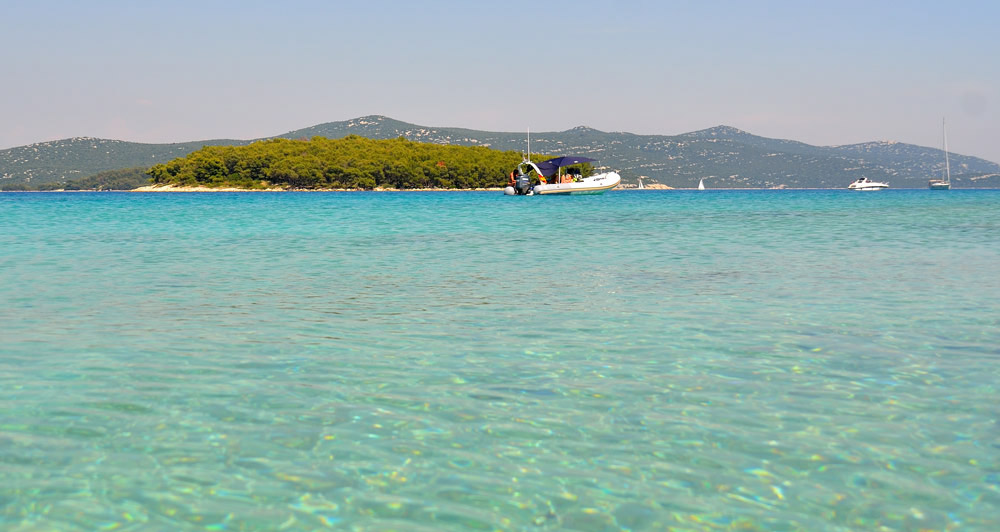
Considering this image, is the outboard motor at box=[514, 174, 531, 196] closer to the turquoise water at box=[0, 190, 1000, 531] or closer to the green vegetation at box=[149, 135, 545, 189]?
the green vegetation at box=[149, 135, 545, 189]

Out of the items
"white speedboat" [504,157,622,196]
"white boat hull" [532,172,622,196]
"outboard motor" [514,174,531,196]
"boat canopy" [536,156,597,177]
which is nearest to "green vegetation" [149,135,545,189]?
"boat canopy" [536,156,597,177]

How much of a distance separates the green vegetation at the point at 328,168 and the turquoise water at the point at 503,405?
15425 centimetres

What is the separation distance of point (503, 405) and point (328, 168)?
16716 centimetres

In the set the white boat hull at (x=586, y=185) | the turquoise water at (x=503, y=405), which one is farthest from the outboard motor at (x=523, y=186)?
the turquoise water at (x=503, y=405)

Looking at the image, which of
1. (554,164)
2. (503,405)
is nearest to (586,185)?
(554,164)

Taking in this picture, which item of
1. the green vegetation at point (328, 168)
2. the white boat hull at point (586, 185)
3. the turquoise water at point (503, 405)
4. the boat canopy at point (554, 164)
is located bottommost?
the turquoise water at point (503, 405)

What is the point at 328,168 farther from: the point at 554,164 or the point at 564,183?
the point at 564,183

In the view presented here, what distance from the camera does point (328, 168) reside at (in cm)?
16838

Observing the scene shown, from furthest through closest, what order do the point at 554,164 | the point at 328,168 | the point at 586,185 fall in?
the point at 328,168, the point at 554,164, the point at 586,185

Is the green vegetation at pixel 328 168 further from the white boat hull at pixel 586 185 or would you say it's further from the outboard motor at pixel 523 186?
the white boat hull at pixel 586 185

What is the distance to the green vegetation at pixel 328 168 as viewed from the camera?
545ft

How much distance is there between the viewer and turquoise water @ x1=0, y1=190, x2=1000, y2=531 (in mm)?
4523

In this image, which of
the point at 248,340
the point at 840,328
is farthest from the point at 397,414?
the point at 840,328

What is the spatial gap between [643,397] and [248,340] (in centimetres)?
480
